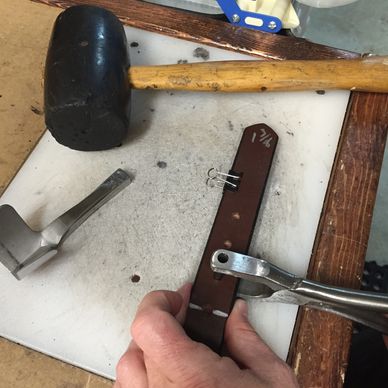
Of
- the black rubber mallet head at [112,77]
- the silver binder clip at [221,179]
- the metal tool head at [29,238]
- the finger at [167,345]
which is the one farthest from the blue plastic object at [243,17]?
the finger at [167,345]

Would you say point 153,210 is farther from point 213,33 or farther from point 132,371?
point 213,33

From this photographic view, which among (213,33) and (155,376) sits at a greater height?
(213,33)

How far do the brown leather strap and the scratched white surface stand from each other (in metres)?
0.02

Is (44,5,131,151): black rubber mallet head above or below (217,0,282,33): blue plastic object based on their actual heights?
below

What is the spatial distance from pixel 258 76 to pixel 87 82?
0.22m

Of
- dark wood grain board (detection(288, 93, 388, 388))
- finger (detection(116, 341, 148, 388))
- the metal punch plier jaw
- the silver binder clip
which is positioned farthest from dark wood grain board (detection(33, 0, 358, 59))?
finger (detection(116, 341, 148, 388))

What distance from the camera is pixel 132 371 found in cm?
40

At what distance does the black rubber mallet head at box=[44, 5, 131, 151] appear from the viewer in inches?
20.6

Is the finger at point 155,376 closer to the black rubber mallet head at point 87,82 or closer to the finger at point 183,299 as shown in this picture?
the finger at point 183,299

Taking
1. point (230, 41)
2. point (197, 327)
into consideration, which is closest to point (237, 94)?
point (230, 41)

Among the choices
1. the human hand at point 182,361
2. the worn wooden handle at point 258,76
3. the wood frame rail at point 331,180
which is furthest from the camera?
the worn wooden handle at point 258,76

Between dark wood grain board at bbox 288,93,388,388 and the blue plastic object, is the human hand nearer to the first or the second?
dark wood grain board at bbox 288,93,388,388

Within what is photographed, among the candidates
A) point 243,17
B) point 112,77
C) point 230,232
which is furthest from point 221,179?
point 243,17

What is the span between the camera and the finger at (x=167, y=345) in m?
0.37
